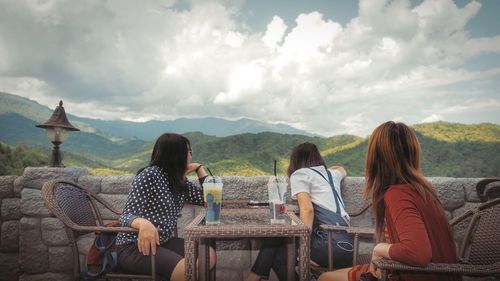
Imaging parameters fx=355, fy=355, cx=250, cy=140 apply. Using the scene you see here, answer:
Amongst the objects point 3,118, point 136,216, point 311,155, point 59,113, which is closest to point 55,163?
point 59,113

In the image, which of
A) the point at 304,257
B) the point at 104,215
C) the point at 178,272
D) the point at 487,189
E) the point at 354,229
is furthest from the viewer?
the point at 104,215

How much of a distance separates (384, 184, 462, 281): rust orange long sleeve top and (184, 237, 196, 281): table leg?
950 millimetres

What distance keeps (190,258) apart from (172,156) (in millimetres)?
886

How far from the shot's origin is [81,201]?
9.23 feet

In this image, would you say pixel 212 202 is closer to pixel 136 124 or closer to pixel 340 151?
pixel 340 151

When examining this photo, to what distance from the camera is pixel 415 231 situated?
1391 mm

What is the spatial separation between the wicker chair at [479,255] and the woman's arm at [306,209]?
3.02 feet

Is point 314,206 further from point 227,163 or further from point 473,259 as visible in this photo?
point 227,163

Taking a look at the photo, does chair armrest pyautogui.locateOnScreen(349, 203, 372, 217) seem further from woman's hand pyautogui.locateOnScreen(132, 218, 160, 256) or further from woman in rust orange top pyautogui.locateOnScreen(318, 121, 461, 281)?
woman's hand pyautogui.locateOnScreen(132, 218, 160, 256)

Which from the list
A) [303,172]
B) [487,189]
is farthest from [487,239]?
[487,189]

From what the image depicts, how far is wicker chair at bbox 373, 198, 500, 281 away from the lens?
1455 mm

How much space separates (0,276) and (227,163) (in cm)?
519

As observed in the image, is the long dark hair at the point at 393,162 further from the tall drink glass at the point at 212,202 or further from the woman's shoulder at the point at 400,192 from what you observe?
the tall drink glass at the point at 212,202

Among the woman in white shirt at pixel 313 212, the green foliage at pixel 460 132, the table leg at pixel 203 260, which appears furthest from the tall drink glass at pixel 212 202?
the green foliage at pixel 460 132
